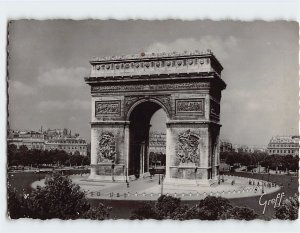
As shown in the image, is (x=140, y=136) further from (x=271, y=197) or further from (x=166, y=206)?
(x=271, y=197)

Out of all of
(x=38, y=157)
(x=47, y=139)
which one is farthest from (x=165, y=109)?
(x=38, y=157)

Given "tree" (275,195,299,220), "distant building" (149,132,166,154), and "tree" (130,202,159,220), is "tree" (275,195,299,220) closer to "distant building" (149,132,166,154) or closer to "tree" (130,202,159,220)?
"tree" (130,202,159,220)

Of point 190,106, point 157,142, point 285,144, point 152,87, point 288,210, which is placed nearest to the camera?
point 288,210

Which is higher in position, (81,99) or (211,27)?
(211,27)

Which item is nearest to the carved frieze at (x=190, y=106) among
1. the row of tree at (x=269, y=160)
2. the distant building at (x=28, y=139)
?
the row of tree at (x=269, y=160)
